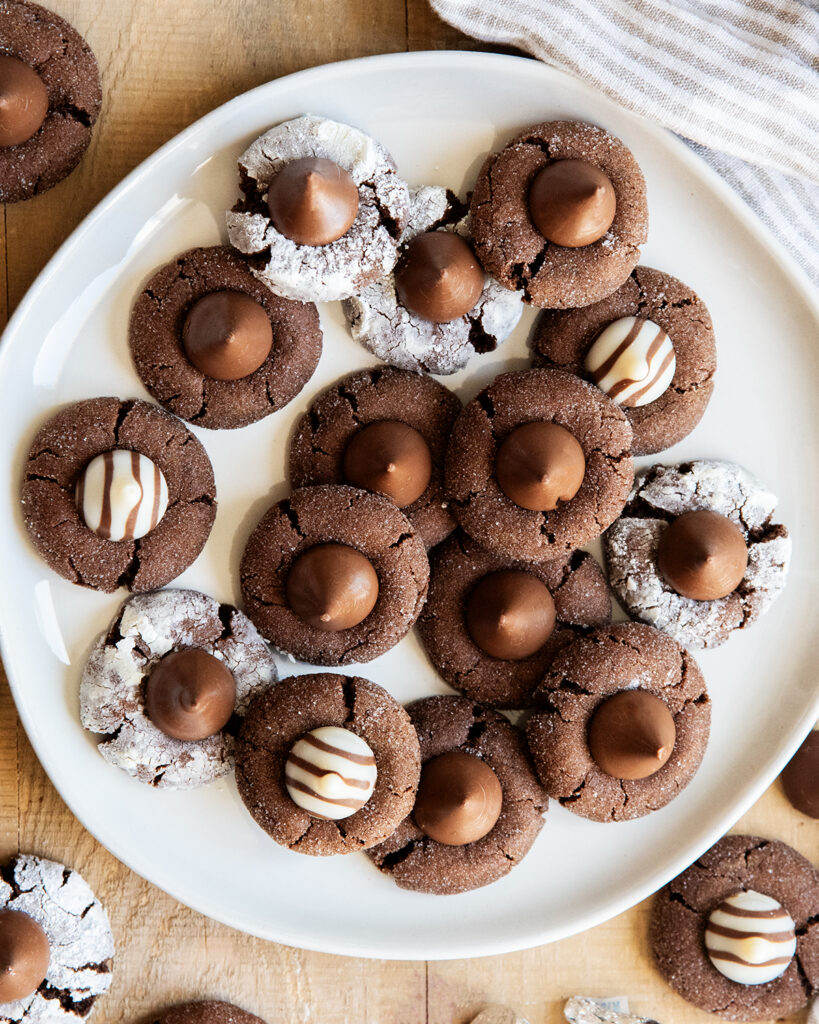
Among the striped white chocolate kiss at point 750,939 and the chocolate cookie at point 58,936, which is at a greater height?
the striped white chocolate kiss at point 750,939

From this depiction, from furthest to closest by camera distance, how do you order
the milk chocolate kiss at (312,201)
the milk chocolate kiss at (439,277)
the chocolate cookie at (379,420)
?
the chocolate cookie at (379,420) < the milk chocolate kiss at (439,277) < the milk chocolate kiss at (312,201)

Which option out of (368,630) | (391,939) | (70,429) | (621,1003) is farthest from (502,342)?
(621,1003)

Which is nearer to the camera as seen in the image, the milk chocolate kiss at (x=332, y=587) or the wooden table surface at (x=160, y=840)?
the milk chocolate kiss at (x=332, y=587)

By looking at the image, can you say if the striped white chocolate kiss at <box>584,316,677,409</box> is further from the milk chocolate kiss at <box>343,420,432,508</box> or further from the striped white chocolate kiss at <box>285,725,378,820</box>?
the striped white chocolate kiss at <box>285,725,378,820</box>

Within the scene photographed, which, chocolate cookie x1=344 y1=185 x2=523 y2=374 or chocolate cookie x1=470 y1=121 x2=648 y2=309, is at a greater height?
chocolate cookie x1=470 y1=121 x2=648 y2=309

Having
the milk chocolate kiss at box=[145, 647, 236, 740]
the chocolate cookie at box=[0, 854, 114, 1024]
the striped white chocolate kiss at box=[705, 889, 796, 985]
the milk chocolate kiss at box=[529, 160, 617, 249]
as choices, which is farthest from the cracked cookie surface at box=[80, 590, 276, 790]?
the striped white chocolate kiss at box=[705, 889, 796, 985]

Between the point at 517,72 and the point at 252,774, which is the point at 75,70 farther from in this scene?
the point at 252,774

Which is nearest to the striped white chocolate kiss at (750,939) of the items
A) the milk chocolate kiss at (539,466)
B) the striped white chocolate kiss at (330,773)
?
the striped white chocolate kiss at (330,773)

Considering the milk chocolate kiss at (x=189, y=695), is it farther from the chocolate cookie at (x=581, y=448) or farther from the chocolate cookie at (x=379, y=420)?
the chocolate cookie at (x=581, y=448)
